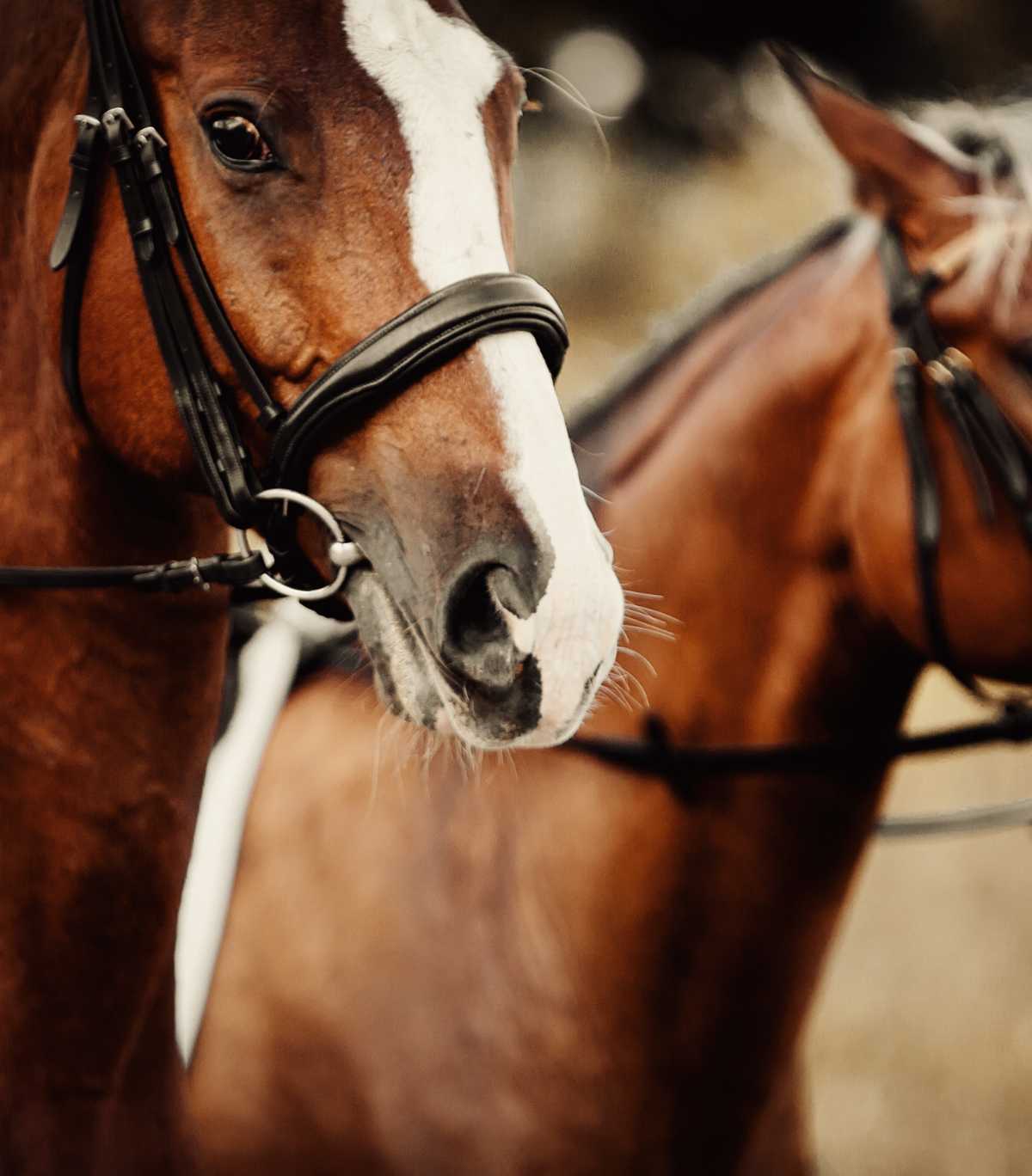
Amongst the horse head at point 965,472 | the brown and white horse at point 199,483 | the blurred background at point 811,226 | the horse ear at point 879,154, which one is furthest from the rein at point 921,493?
the brown and white horse at point 199,483

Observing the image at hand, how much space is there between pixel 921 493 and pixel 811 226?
5.70 ft

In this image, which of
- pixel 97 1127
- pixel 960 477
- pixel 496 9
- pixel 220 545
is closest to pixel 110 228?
pixel 220 545

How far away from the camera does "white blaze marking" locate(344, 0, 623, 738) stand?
0.77 metres

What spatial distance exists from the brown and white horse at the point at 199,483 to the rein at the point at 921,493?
60 centimetres

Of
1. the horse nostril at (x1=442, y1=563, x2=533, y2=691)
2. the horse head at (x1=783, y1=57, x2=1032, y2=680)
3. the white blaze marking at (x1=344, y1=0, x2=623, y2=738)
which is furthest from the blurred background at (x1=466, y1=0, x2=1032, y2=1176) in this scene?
the horse nostril at (x1=442, y1=563, x2=533, y2=691)

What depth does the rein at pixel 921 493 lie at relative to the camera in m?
1.42

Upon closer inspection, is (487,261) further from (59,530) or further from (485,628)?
(59,530)

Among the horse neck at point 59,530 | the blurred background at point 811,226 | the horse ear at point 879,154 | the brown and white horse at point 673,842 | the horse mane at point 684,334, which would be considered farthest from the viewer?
the blurred background at point 811,226

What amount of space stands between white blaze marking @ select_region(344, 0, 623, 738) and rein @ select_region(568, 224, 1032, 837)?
26.2 inches

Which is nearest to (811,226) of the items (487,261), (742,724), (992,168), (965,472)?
(992,168)

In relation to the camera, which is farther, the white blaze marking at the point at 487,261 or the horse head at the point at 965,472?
the horse head at the point at 965,472

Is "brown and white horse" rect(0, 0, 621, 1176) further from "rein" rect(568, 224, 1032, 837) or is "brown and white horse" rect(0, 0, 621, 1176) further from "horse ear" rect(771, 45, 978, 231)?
"horse ear" rect(771, 45, 978, 231)

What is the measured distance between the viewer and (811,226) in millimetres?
2930

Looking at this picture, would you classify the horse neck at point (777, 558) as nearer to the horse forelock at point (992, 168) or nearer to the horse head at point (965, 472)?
the horse head at point (965, 472)
